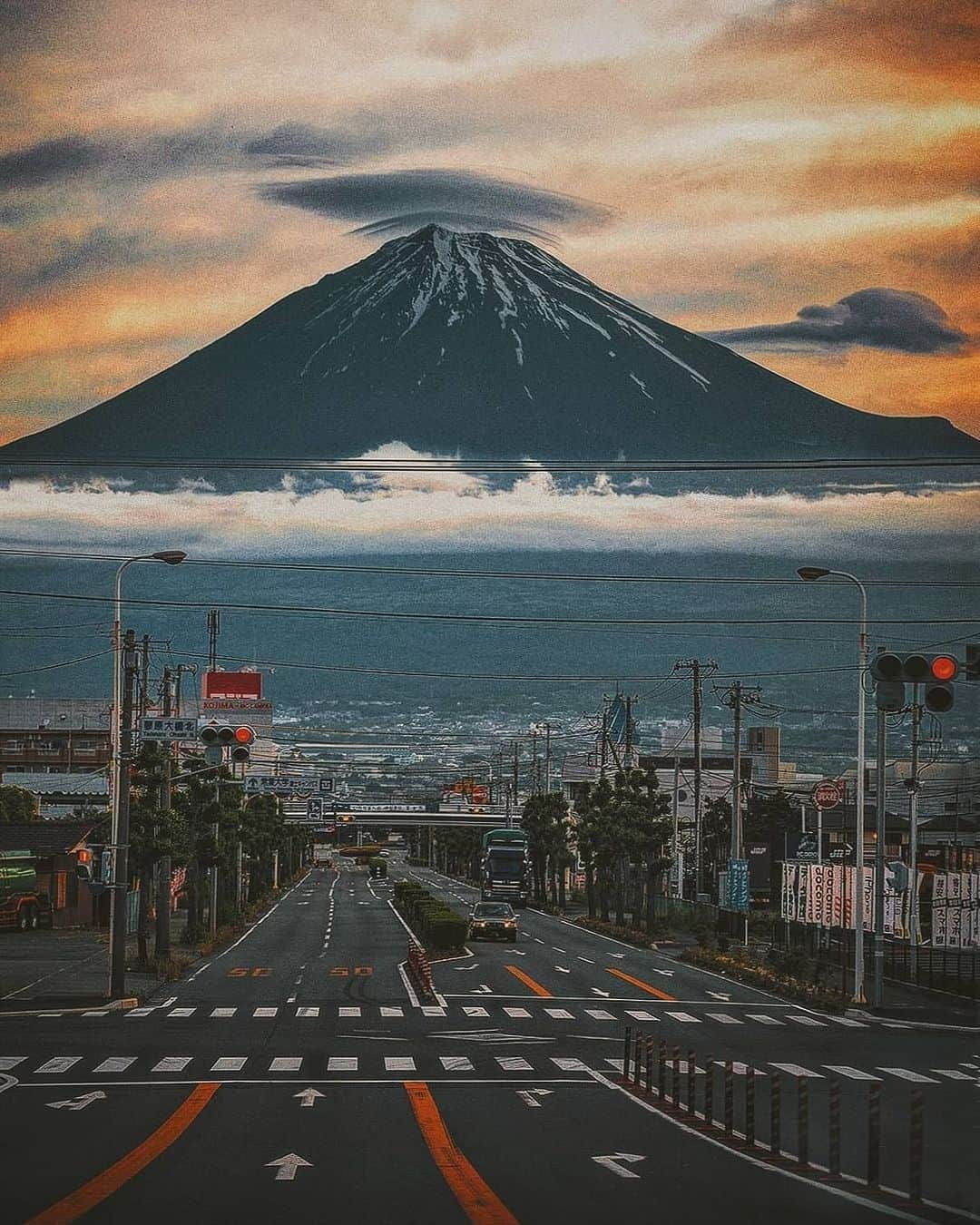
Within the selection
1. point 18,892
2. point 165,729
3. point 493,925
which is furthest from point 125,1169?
point 18,892

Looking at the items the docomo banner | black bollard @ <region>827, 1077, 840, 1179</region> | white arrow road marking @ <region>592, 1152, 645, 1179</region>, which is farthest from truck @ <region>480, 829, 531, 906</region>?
black bollard @ <region>827, 1077, 840, 1179</region>

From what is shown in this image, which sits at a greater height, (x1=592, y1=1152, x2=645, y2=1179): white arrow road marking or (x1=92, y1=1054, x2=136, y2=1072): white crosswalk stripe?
(x1=592, y1=1152, x2=645, y2=1179): white arrow road marking

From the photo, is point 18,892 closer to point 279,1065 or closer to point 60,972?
point 60,972

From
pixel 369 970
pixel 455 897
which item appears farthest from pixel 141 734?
pixel 455 897

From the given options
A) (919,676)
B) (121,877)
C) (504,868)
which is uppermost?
(919,676)

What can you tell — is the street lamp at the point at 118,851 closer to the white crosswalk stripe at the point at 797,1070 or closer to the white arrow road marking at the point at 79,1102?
the white arrow road marking at the point at 79,1102

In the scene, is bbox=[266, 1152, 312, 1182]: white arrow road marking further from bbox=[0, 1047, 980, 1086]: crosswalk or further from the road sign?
the road sign
